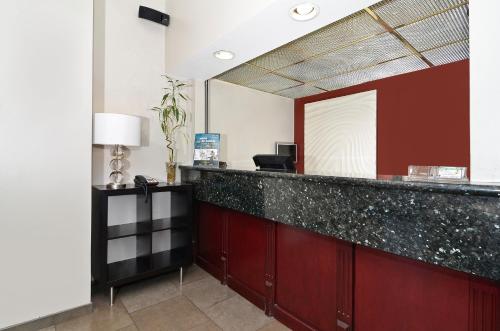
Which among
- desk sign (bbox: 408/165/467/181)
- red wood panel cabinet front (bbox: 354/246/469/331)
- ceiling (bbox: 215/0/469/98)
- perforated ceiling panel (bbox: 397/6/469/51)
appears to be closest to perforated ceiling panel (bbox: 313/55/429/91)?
ceiling (bbox: 215/0/469/98)

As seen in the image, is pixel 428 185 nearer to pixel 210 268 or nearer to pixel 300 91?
pixel 210 268

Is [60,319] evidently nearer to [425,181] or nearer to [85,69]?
[85,69]

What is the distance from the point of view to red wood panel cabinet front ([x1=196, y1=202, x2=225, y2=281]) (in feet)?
8.64

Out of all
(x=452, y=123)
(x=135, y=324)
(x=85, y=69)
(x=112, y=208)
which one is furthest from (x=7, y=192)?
(x=452, y=123)

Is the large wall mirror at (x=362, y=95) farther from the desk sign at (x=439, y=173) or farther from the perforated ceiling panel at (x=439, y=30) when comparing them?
the desk sign at (x=439, y=173)

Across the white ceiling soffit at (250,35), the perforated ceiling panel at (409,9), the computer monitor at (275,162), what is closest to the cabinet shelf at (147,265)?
the computer monitor at (275,162)

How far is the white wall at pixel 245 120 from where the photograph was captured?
3.74 meters

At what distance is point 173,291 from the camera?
7.91 ft

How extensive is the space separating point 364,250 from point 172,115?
2.44 meters

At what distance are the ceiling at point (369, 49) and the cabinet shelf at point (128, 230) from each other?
2.22m

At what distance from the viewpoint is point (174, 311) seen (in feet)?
6.89

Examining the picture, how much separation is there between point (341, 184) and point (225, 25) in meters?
1.53

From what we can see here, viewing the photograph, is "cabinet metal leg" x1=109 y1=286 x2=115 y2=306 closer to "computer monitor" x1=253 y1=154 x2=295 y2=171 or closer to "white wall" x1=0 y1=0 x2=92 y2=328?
"white wall" x1=0 y1=0 x2=92 y2=328

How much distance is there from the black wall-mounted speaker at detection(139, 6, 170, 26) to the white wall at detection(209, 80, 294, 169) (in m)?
1.00
